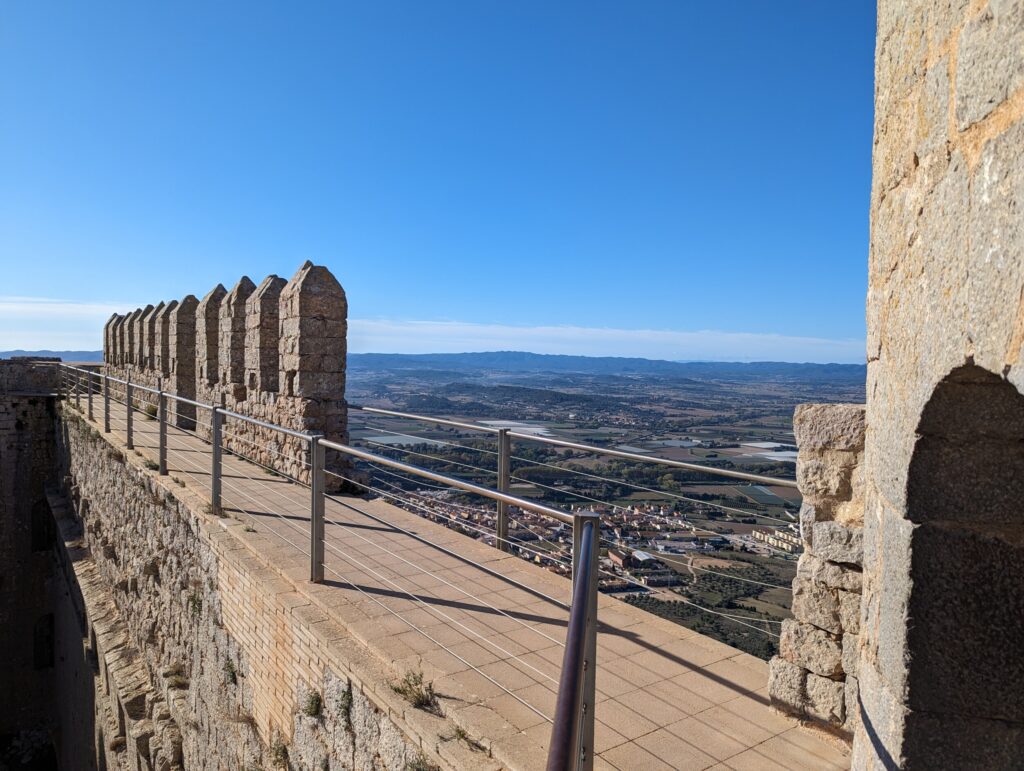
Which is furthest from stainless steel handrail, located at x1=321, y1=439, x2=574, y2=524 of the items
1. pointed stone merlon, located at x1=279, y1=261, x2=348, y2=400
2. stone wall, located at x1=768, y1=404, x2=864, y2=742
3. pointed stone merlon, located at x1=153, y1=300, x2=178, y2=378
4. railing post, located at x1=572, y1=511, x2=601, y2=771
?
pointed stone merlon, located at x1=153, y1=300, x2=178, y2=378

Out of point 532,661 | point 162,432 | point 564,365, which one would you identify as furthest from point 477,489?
point 564,365

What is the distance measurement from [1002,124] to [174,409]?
1310 cm

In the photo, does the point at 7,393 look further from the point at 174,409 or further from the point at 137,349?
the point at 174,409

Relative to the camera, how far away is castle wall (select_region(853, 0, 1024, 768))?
146 centimetres

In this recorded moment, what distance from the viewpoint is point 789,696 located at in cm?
310

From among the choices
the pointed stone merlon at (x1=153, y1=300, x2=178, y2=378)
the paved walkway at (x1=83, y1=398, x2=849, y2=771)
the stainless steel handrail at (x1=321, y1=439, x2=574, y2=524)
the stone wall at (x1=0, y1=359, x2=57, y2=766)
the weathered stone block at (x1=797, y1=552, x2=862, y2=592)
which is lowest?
the stone wall at (x1=0, y1=359, x2=57, y2=766)

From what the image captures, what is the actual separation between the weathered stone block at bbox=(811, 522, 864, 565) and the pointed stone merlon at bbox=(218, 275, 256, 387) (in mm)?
7926

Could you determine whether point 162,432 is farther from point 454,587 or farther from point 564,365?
point 564,365

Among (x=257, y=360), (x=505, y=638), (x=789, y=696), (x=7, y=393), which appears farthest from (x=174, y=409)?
(x=789, y=696)

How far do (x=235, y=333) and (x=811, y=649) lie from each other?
27.1 ft

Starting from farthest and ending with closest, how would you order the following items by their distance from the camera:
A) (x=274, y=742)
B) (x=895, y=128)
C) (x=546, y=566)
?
(x=546, y=566) < (x=274, y=742) < (x=895, y=128)

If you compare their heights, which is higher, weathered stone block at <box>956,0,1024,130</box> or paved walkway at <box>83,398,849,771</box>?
weathered stone block at <box>956,0,1024,130</box>

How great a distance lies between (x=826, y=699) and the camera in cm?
299

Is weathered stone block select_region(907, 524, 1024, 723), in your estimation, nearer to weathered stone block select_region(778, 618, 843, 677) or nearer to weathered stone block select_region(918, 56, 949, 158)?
weathered stone block select_region(918, 56, 949, 158)
